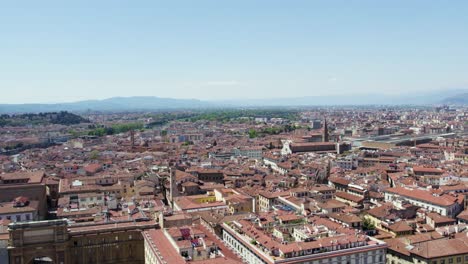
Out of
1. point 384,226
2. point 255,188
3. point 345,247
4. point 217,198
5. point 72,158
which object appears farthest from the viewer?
point 72,158

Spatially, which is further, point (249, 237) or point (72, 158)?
point (72, 158)

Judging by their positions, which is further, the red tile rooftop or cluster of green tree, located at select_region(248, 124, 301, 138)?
cluster of green tree, located at select_region(248, 124, 301, 138)

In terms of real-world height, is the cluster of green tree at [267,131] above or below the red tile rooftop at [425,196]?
below

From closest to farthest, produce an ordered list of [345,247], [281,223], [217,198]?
[345,247]
[281,223]
[217,198]

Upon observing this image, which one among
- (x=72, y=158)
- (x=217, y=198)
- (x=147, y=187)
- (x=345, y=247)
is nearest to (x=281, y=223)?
(x=345, y=247)

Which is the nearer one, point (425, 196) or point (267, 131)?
point (425, 196)

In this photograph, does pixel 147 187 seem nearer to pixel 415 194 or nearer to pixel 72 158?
pixel 415 194

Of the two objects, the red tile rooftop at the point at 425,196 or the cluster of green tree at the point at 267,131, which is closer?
the red tile rooftop at the point at 425,196

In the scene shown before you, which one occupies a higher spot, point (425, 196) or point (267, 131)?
point (425, 196)

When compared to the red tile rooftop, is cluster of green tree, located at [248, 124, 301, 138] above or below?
below
